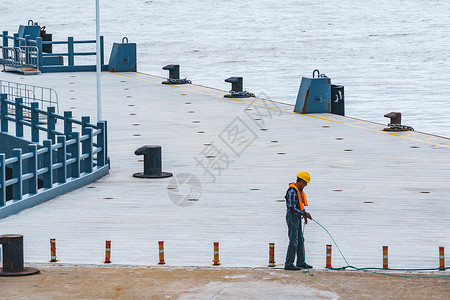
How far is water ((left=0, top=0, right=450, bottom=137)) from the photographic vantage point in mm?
64625

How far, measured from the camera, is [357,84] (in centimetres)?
6912

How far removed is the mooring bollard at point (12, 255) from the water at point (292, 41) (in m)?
34.5

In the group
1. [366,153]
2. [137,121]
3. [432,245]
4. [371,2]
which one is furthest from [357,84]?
[371,2]

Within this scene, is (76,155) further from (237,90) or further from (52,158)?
(237,90)

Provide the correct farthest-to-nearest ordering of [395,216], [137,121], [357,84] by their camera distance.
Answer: [357,84] → [137,121] → [395,216]

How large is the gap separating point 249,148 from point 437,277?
13346 mm

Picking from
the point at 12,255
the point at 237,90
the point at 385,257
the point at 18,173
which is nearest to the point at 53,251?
the point at 12,255

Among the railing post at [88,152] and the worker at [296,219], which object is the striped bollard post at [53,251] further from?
the railing post at [88,152]

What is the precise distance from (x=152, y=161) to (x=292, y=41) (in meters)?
78.3

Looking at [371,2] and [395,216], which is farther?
[371,2]

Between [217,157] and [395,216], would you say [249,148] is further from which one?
[395,216]

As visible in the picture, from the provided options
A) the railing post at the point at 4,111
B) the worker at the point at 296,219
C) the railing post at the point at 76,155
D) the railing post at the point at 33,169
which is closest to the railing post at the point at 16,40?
the railing post at the point at 4,111

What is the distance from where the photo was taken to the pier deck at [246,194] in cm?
1756

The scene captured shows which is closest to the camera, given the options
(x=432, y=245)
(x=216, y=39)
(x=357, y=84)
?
(x=432, y=245)
